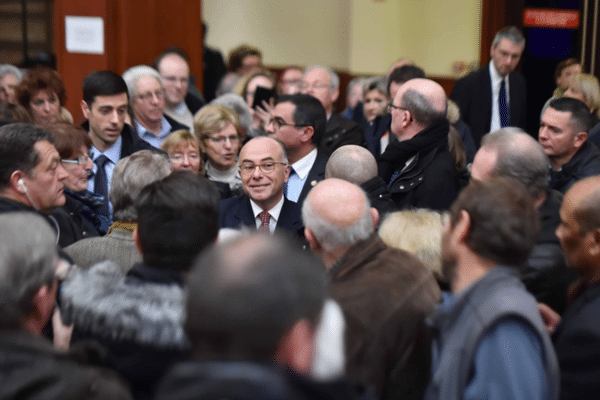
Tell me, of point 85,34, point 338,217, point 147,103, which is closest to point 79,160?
point 147,103

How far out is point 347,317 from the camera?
182 centimetres

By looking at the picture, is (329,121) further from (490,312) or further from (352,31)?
(352,31)

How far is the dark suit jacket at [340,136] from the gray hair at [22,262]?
3.18 m

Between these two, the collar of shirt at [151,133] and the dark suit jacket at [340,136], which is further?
the dark suit jacket at [340,136]

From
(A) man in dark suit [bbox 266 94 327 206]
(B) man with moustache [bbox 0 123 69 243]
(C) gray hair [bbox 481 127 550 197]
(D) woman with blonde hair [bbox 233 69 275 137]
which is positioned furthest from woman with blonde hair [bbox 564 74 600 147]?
(B) man with moustache [bbox 0 123 69 243]

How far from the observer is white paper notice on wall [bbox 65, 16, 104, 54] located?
5625mm

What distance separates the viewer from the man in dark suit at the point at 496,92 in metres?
5.54

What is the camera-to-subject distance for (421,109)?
3.40 metres

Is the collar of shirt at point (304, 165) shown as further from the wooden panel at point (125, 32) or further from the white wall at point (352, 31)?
the white wall at point (352, 31)

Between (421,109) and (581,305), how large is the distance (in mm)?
1768

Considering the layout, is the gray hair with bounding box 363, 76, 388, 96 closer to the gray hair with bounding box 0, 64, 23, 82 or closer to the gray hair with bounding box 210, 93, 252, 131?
the gray hair with bounding box 210, 93, 252, 131

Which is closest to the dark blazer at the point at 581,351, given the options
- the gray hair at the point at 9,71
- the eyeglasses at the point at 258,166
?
the eyeglasses at the point at 258,166

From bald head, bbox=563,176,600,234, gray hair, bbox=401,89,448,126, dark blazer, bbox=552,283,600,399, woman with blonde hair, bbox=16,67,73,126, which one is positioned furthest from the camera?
woman with blonde hair, bbox=16,67,73,126

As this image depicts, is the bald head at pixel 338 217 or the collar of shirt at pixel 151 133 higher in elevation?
the collar of shirt at pixel 151 133
